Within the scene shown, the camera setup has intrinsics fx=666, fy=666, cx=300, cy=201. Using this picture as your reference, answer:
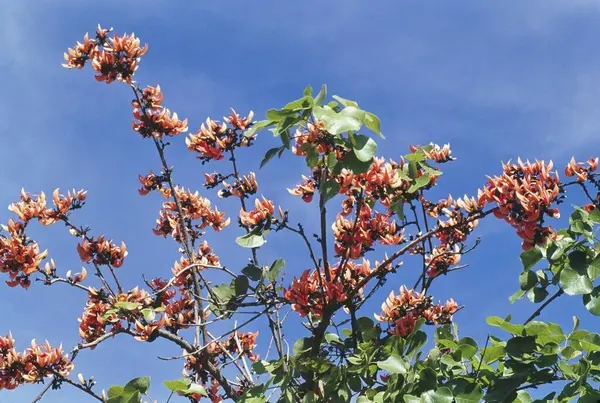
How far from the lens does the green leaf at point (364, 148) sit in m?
2.78

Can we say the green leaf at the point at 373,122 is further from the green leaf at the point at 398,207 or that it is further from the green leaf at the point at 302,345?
the green leaf at the point at 302,345

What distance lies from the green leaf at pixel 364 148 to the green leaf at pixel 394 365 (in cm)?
85

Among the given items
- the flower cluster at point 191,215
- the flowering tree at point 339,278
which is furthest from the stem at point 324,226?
the flower cluster at point 191,215

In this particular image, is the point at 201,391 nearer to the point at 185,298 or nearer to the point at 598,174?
the point at 185,298

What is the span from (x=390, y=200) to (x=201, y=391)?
1.30m

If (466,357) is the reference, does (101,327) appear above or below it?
above

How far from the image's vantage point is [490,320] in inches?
110

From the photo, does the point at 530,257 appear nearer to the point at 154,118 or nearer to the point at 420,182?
the point at 420,182

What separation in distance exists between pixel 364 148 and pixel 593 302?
109 cm

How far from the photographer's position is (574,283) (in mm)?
2615

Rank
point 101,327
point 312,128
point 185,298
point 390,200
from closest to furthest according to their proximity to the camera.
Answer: point 312,128, point 390,200, point 101,327, point 185,298

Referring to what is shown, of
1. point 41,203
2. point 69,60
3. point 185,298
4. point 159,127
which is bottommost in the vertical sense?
point 185,298

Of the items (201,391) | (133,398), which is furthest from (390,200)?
(133,398)

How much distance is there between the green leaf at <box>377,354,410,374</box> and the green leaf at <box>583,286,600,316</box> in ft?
2.50
